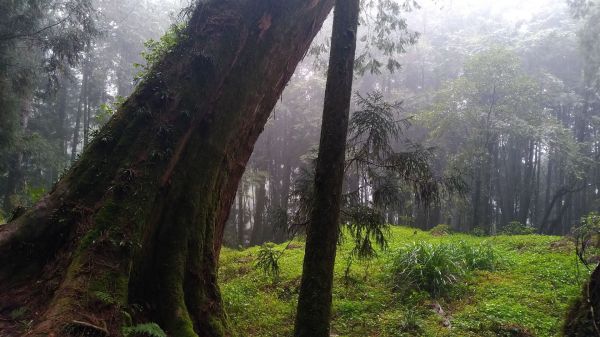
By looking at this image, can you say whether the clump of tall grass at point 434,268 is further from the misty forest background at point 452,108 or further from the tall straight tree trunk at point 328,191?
the misty forest background at point 452,108

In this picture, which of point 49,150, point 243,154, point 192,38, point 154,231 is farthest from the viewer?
point 49,150

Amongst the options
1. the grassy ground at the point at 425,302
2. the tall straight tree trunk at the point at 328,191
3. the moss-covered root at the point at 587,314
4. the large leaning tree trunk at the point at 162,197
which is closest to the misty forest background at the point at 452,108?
the grassy ground at the point at 425,302

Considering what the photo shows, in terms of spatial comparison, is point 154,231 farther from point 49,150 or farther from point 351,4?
point 49,150

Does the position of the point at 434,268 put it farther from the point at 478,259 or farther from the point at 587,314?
the point at 587,314

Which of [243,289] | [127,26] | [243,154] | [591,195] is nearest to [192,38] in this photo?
[243,154]

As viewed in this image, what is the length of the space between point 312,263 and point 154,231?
1545mm

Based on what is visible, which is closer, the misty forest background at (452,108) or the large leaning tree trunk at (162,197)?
the large leaning tree trunk at (162,197)

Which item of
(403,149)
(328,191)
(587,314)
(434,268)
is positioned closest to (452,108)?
(403,149)

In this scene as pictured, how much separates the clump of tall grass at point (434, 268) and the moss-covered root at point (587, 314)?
5.18 metres

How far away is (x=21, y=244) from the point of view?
3.58m

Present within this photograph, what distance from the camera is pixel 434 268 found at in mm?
7605

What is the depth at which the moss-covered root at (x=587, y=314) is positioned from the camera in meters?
2.02

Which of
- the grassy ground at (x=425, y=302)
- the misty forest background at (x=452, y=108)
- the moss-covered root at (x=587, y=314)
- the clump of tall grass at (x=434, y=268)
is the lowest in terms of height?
the grassy ground at (x=425, y=302)

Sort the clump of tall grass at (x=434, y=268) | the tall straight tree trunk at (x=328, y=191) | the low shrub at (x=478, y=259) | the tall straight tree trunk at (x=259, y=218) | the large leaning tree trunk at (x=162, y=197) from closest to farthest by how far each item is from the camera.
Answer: the large leaning tree trunk at (x=162, y=197) → the tall straight tree trunk at (x=328, y=191) → the clump of tall grass at (x=434, y=268) → the low shrub at (x=478, y=259) → the tall straight tree trunk at (x=259, y=218)
